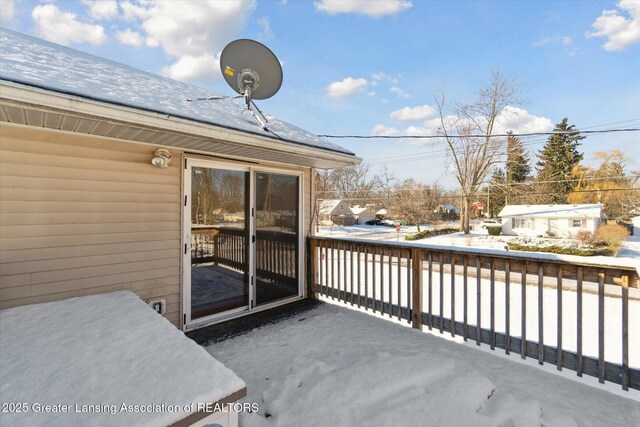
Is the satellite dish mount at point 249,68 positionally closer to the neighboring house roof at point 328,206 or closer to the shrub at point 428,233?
the shrub at point 428,233

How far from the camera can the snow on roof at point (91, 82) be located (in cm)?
207

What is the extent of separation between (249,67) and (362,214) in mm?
36883

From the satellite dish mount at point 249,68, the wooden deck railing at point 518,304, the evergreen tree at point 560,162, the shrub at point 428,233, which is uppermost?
the evergreen tree at point 560,162

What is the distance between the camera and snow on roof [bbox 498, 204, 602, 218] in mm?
20716

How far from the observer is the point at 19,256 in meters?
2.50

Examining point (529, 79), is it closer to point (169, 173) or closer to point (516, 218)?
point (516, 218)

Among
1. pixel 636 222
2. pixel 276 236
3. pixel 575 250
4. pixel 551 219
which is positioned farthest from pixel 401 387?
pixel 636 222

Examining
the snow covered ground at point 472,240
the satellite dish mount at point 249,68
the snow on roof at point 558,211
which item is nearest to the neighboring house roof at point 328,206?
the snow covered ground at point 472,240

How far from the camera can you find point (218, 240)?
376 cm

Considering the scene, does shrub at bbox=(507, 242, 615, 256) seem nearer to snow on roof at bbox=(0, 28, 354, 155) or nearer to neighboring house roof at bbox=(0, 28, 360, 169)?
neighboring house roof at bbox=(0, 28, 360, 169)

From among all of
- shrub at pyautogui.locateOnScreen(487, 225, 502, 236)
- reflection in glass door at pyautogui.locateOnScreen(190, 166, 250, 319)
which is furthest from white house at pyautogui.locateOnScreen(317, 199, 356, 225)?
reflection in glass door at pyautogui.locateOnScreen(190, 166, 250, 319)

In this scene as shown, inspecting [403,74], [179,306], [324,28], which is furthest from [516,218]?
[179,306]

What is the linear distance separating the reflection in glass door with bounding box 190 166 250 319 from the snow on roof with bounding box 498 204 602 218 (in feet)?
83.7

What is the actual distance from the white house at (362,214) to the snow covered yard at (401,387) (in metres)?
36.5
